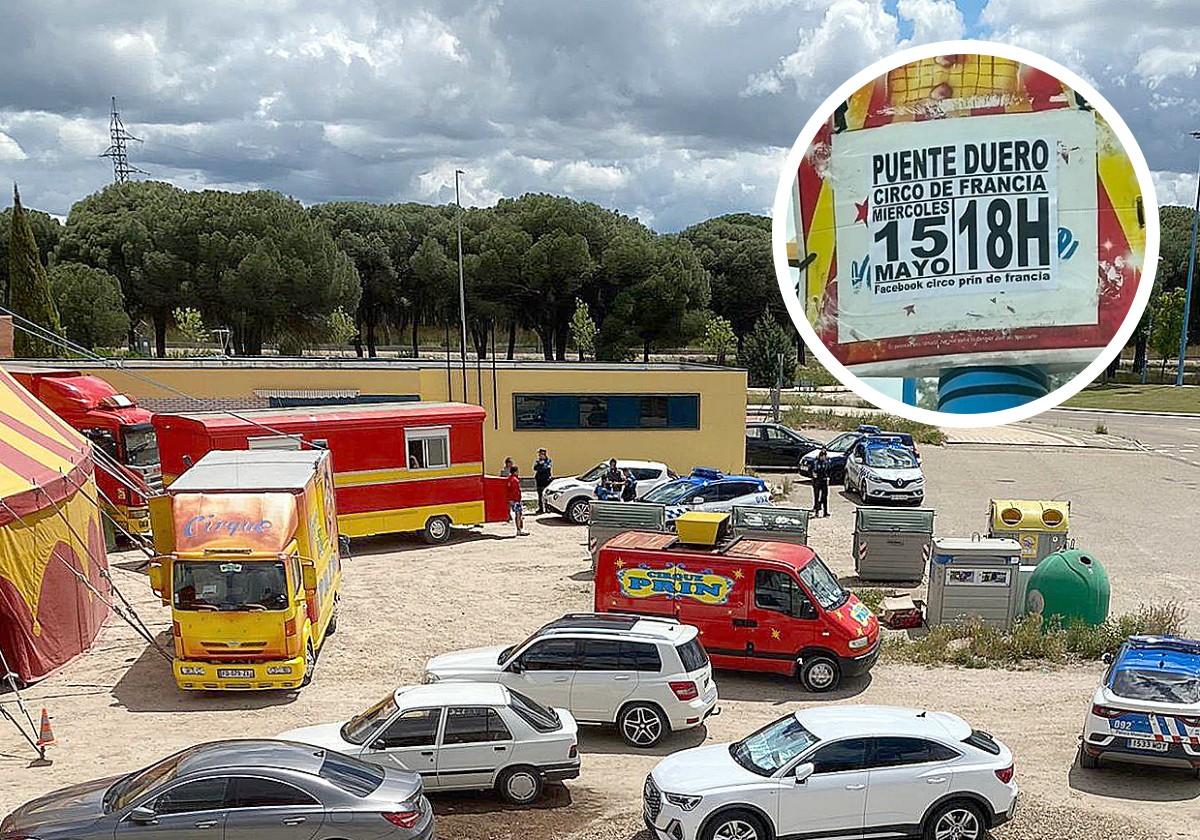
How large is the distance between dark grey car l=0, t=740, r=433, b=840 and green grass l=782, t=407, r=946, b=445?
3485 centimetres

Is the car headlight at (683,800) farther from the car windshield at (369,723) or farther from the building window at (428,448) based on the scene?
the building window at (428,448)

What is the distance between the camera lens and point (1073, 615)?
1711 cm

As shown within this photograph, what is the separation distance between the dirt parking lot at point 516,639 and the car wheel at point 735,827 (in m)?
1.00

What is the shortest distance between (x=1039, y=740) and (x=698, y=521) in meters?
5.09

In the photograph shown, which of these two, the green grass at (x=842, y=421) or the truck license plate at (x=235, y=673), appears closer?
the truck license plate at (x=235, y=673)

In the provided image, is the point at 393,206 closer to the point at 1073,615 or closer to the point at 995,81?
the point at 1073,615

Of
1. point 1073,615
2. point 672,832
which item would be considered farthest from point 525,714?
point 1073,615

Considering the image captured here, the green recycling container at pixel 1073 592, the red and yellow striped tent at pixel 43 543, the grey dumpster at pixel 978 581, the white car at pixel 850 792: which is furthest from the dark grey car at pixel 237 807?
the green recycling container at pixel 1073 592

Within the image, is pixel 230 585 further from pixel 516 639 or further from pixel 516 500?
pixel 516 500

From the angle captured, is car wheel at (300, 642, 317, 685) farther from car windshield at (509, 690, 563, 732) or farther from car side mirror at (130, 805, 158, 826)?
car side mirror at (130, 805, 158, 826)

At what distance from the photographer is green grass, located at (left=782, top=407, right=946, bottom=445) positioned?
42.5 metres

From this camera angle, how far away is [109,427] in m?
25.2

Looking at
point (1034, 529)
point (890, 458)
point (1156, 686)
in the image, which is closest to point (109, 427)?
point (890, 458)

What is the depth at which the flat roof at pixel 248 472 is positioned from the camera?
1597 centimetres
